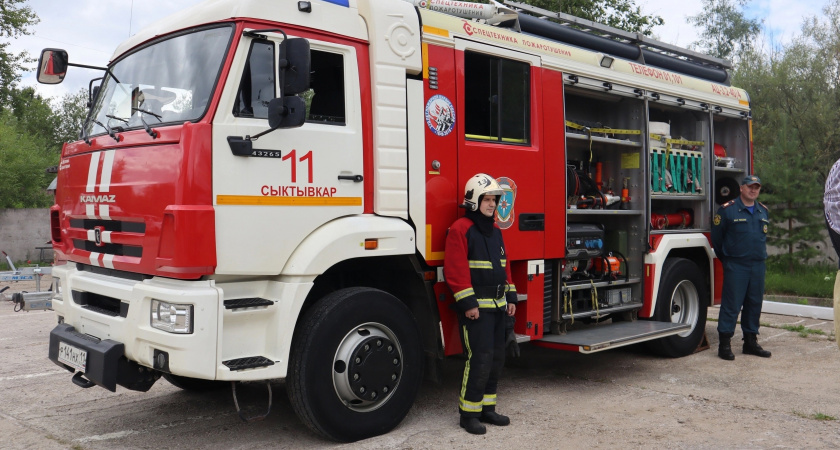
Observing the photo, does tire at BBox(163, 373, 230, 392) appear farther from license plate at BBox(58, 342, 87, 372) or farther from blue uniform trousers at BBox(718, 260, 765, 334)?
blue uniform trousers at BBox(718, 260, 765, 334)

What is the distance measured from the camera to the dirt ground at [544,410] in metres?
4.85

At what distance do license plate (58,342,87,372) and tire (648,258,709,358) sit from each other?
540 centimetres

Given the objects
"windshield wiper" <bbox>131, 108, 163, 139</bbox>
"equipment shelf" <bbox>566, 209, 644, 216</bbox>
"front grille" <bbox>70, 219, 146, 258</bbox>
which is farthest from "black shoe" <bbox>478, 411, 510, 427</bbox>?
"windshield wiper" <bbox>131, 108, 163, 139</bbox>

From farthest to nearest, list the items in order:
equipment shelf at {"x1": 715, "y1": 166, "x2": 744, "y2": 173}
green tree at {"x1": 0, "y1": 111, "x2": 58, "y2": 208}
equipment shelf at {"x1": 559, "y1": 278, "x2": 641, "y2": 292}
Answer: green tree at {"x1": 0, "y1": 111, "x2": 58, "y2": 208} → equipment shelf at {"x1": 715, "y1": 166, "x2": 744, "y2": 173} → equipment shelf at {"x1": 559, "y1": 278, "x2": 641, "y2": 292}

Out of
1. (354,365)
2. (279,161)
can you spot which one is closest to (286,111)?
(279,161)

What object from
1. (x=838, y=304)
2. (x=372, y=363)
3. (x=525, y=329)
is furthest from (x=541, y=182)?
(x=838, y=304)

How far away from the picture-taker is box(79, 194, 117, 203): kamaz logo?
181 inches

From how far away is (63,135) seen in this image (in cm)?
4506

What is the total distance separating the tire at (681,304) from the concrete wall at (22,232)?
1818cm

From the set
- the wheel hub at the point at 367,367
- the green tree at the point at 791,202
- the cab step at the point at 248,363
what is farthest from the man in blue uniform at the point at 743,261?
the green tree at the point at 791,202

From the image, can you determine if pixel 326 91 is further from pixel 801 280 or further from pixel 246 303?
pixel 801 280

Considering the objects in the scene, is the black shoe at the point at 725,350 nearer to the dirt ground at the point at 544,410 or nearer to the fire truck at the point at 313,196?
the dirt ground at the point at 544,410

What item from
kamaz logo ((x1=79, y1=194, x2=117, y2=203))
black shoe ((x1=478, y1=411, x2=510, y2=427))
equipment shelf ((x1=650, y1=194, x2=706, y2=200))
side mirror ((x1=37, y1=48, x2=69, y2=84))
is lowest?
black shoe ((x1=478, y1=411, x2=510, y2=427))

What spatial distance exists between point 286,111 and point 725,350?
5720 millimetres
